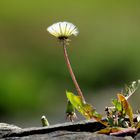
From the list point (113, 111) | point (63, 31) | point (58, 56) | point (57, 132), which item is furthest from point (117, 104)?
point (58, 56)

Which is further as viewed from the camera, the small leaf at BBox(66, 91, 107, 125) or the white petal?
the white petal

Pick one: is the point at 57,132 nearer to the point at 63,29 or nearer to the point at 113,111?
the point at 113,111

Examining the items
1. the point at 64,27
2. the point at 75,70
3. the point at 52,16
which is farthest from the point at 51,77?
the point at 64,27

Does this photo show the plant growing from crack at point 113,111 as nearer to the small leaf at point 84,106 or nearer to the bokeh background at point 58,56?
the small leaf at point 84,106

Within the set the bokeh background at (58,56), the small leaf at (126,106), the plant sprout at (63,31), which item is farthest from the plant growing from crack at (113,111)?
the bokeh background at (58,56)

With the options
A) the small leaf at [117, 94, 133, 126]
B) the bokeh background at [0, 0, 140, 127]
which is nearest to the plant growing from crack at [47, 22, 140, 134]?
the small leaf at [117, 94, 133, 126]

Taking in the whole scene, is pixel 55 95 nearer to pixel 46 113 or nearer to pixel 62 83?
pixel 62 83

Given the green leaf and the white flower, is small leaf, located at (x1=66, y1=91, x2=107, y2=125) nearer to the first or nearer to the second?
the green leaf
